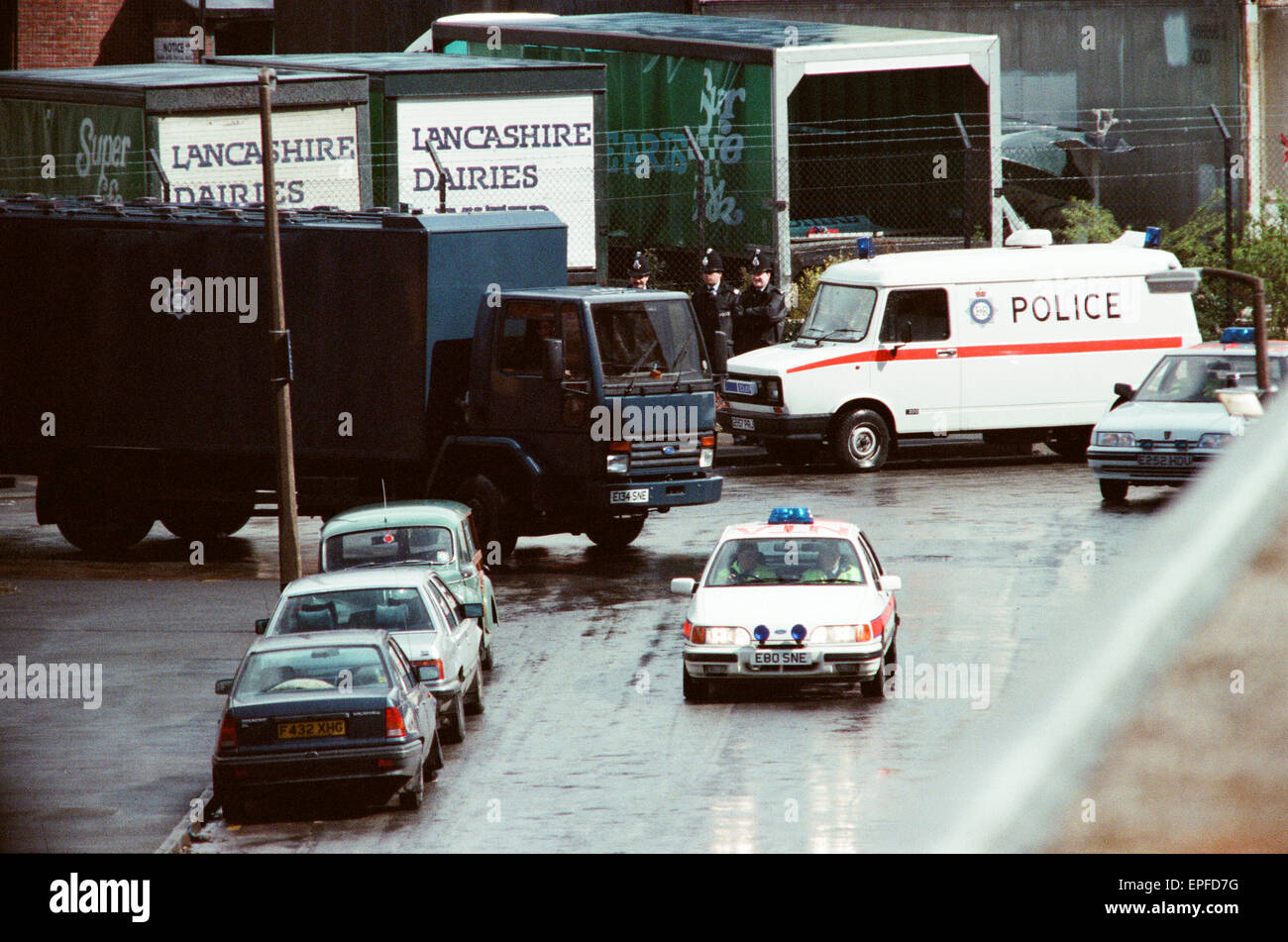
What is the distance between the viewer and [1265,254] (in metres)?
30.2

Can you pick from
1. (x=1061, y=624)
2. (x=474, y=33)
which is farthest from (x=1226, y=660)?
(x=474, y=33)

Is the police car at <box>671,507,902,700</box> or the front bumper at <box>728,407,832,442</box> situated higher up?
the front bumper at <box>728,407,832,442</box>

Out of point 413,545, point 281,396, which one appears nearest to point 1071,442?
point 281,396

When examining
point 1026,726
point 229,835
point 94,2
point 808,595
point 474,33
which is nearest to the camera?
point 1026,726

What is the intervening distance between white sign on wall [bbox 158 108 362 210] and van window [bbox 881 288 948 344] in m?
8.39

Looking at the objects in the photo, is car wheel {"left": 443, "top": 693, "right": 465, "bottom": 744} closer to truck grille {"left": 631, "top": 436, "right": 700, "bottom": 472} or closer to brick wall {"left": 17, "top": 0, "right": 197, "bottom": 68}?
truck grille {"left": 631, "top": 436, "right": 700, "bottom": 472}

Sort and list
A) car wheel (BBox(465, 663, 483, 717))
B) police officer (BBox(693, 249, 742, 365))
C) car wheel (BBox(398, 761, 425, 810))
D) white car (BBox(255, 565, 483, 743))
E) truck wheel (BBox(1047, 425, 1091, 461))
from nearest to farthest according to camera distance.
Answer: car wheel (BBox(398, 761, 425, 810)) → white car (BBox(255, 565, 483, 743)) → car wheel (BBox(465, 663, 483, 717)) → truck wheel (BBox(1047, 425, 1091, 461)) → police officer (BBox(693, 249, 742, 365))

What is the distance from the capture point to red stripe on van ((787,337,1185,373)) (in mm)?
26016

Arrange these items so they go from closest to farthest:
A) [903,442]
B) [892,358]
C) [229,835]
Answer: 1. [229,835]
2. [892,358]
3. [903,442]

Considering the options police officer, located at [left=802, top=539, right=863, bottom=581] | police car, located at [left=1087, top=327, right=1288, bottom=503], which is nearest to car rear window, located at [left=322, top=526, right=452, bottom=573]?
police officer, located at [left=802, top=539, right=863, bottom=581]

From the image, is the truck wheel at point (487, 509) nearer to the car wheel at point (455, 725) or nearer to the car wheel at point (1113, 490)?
the car wheel at point (455, 725)

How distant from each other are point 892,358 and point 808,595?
11645 millimetres

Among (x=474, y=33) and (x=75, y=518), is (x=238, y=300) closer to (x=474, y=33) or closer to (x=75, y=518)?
(x=75, y=518)

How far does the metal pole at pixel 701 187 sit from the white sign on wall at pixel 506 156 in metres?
1.61
